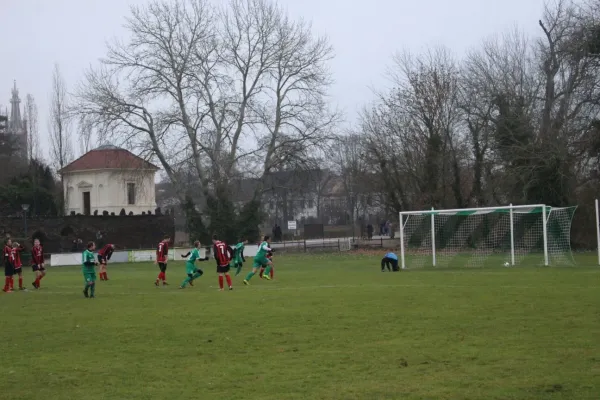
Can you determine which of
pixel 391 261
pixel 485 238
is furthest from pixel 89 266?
pixel 485 238

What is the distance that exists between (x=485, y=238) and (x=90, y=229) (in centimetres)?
4054

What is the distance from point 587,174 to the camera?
4972 centimetres

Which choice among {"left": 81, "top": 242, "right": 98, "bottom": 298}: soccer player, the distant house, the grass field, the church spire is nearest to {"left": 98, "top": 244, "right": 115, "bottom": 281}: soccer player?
{"left": 81, "top": 242, "right": 98, "bottom": 298}: soccer player

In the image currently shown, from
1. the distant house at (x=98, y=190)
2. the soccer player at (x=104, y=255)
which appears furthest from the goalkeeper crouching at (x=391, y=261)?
the distant house at (x=98, y=190)

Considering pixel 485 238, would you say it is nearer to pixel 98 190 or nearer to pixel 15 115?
pixel 98 190

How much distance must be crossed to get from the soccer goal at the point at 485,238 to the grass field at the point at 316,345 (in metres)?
14.1

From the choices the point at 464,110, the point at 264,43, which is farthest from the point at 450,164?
the point at 264,43

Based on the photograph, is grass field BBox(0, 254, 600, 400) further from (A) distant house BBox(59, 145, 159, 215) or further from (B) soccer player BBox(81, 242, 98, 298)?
(A) distant house BBox(59, 145, 159, 215)

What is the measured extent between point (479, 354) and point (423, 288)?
41.3 feet

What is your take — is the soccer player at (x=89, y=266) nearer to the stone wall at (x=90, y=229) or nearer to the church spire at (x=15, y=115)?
the stone wall at (x=90, y=229)

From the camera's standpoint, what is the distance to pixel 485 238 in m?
43.4

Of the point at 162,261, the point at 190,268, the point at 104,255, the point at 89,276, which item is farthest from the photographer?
the point at 104,255

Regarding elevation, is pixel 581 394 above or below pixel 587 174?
below

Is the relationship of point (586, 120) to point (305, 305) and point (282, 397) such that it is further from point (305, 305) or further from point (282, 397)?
point (282, 397)
